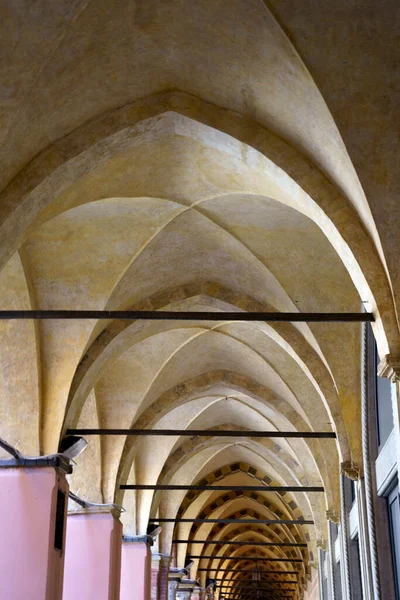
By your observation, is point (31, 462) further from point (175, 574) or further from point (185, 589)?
point (185, 589)

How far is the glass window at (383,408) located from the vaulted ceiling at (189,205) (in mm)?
950

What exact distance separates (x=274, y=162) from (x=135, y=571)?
1129cm

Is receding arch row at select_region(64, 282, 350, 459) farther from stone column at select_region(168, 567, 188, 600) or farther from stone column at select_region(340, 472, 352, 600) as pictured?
stone column at select_region(168, 567, 188, 600)

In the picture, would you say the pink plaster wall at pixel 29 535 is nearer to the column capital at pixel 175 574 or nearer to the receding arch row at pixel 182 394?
the receding arch row at pixel 182 394

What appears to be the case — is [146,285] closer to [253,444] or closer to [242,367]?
[242,367]

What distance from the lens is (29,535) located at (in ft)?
30.7

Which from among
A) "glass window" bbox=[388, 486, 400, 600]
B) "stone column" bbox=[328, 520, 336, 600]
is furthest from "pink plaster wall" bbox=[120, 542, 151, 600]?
"glass window" bbox=[388, 486, 400, 600]

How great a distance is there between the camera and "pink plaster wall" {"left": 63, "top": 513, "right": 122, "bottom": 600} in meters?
12.3

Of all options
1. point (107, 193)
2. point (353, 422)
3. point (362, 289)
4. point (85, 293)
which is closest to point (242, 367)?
point (353, 422)

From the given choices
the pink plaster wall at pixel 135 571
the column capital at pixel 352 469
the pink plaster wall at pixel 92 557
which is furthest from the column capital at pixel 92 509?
the column capital at pixel 352 469

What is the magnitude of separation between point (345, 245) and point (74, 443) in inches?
196

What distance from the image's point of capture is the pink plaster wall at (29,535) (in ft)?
29.6

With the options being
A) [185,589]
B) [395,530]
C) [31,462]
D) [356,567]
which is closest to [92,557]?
[31,462]

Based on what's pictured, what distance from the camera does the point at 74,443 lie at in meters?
10.5
